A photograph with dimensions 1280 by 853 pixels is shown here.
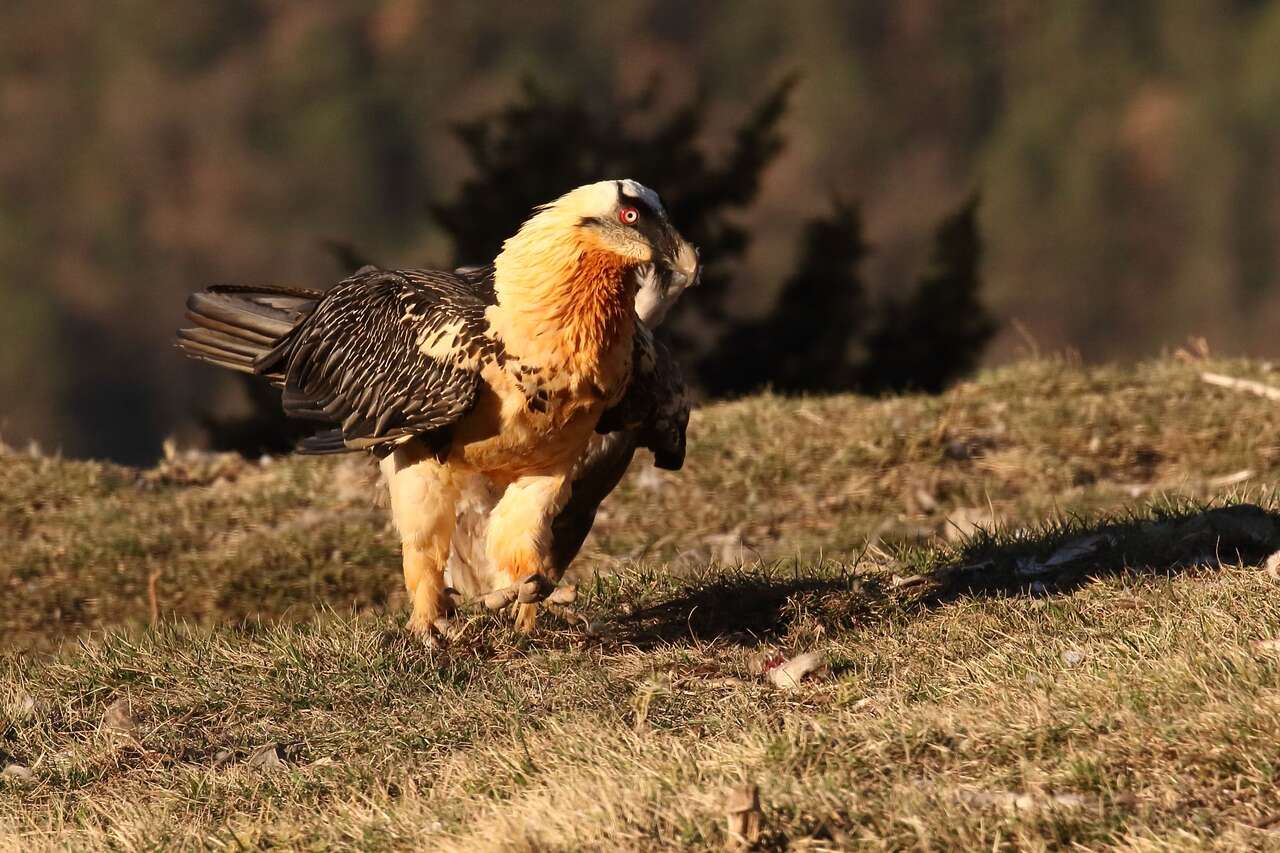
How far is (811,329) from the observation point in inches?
998

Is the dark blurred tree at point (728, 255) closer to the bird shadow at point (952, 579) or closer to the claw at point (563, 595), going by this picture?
the bird shadow at point (952, 579)

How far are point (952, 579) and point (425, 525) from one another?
2252mm

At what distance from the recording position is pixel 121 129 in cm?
7725

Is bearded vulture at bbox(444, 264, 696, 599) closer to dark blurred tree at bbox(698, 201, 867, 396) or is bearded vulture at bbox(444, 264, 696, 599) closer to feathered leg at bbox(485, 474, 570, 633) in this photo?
feathered leg at bbox(485, 474, 570, 633)

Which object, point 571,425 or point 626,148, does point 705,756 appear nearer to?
point 571,425

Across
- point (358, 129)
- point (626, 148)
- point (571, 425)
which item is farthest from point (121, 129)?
point (571, 425)

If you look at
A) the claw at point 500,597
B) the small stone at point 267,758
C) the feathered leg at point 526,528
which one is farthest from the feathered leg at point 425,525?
the small stone at point 267,758

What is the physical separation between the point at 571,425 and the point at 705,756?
225 centimetres

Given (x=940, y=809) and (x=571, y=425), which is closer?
(x=940, y=809)

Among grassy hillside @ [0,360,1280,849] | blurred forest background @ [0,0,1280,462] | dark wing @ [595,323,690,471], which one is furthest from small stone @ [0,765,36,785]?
blurred forest background @ [0,0,1280,462]

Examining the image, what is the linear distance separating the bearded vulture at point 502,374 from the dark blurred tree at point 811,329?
1658 cm

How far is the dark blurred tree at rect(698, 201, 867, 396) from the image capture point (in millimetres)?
24641

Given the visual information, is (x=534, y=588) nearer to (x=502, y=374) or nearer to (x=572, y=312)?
(x=502, y=374)

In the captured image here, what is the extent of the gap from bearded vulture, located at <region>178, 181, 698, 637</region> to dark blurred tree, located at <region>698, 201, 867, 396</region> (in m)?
16.6
